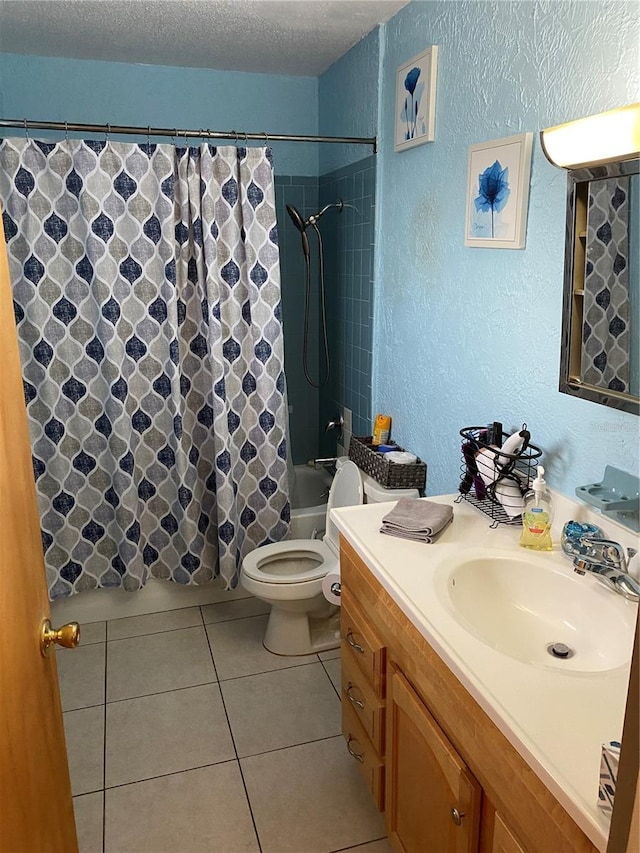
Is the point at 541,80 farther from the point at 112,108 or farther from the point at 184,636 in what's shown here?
the point at 184,636

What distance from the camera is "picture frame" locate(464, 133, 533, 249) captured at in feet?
6.07

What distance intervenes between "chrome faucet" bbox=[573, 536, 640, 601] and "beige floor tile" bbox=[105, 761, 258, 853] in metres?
1.23

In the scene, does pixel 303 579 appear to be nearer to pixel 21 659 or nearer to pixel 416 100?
pixel 21 659

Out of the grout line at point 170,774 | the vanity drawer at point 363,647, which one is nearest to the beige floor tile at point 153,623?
the grout line at point 170,774

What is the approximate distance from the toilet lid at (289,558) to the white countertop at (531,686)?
112 cm

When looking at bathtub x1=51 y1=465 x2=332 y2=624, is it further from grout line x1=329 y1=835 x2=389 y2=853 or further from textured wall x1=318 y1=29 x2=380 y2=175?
textured wall x1=318 y1=29 x2=380 y2=175

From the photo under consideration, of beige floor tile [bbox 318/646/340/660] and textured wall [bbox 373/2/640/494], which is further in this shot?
beige floor tile [bbox 318/646/340/660]

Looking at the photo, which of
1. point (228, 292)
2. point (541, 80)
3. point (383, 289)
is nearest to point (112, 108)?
point (228, 292)

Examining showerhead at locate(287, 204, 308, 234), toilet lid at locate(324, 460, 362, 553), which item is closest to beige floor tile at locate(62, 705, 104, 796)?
toilet lid at locate(324, 460, 362, 553)

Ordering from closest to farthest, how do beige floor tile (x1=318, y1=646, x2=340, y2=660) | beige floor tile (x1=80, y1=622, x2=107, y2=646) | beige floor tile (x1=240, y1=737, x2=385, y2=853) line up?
beige floor tile (x1=240, y1=737, x2=385, y2=853)
beige floor tile (x1=318, y1=646, x2=340, y2=660)
beige floor tile (x1=80, y1=622, x2=107, y2=646)

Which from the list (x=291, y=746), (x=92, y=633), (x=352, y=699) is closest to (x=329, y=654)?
(x=291, y=746)

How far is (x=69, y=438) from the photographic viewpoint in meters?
2.83

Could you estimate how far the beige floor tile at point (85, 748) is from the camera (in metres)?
2.17

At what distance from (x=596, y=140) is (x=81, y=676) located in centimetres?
251
